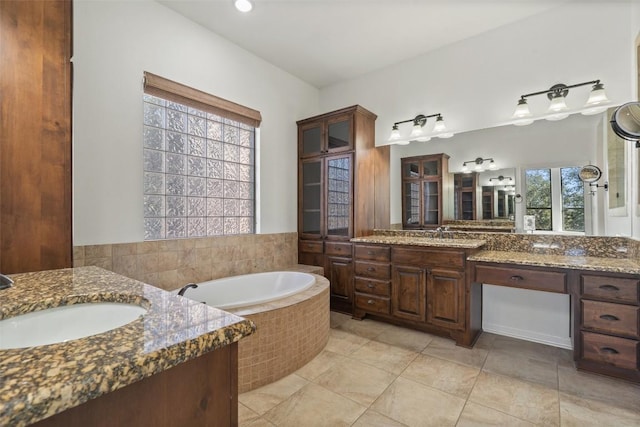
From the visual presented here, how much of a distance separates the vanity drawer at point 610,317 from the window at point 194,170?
2.98 meters

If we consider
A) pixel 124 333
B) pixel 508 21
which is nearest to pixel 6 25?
pixel 124 333

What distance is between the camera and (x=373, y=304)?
3.09 meters

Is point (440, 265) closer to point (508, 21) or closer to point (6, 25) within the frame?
point (508, 21)

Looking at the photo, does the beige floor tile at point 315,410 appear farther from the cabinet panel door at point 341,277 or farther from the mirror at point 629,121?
the mirror at point 629,121

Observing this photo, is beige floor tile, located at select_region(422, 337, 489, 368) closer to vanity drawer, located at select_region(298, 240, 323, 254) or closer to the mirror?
vanity drawer, located at select_region(298, 240, 323, 254)

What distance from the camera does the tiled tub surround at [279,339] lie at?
6.36 feet

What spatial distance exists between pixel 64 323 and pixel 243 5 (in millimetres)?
2576

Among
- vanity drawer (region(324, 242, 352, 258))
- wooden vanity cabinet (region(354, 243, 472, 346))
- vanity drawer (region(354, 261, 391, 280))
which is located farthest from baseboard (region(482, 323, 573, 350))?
vanity drawer (region(324, 242, 352, 258))

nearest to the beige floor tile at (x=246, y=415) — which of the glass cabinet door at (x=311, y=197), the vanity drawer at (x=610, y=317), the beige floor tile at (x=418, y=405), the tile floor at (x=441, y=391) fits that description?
the tile floor at (x=441, y=391)

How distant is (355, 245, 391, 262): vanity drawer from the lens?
3.01 m

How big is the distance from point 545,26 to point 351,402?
342 centimetres

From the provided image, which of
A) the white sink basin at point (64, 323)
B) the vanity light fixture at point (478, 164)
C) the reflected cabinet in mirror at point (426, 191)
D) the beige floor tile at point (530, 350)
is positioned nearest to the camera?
the white sink basin at point (64, 323)

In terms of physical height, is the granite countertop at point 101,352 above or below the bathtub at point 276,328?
above

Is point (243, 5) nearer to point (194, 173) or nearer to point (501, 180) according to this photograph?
point (194, 173)
